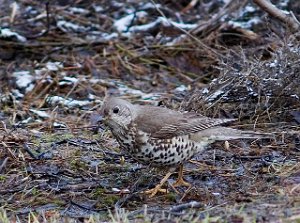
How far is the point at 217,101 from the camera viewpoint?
793 cm

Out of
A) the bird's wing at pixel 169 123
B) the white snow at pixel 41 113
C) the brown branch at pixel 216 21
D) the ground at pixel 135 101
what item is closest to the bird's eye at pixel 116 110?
the bird's wing at pixel 169 123

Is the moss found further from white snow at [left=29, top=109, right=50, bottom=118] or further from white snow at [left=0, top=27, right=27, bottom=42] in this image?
white snow at [left=0, top=27, right=27, bottom=42]

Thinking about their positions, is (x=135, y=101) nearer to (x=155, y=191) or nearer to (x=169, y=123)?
(x=169, y=123)

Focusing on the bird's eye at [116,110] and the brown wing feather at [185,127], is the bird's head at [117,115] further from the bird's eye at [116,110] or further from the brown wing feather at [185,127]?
the brown wing feather at [185,127]

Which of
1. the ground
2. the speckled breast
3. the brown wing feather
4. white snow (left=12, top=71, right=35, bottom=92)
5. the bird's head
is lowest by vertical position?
white snow (left=12, top=71, right=35, bottom=92)

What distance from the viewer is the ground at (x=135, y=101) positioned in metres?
6.08

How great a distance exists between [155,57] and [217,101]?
292 cm

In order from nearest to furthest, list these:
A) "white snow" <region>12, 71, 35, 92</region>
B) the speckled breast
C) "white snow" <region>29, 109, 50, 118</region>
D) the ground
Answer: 1. the ground
2. the speckled breast
3. "white snow" <region>29, 109, 50, 118</region>
4. "white snow" <region>12, 71, 35, 92</region>

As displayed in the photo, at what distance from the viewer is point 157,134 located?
6.30 metres

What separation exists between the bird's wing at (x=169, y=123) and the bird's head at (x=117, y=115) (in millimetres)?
98

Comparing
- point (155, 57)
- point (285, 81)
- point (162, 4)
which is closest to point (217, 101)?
point (285, 81)

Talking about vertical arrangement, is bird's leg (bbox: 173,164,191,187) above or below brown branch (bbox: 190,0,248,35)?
above

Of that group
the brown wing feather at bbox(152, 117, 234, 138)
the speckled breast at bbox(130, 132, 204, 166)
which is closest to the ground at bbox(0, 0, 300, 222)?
the speckled breast at bbox(130, 132, 204, 166)

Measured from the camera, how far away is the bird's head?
625cm
